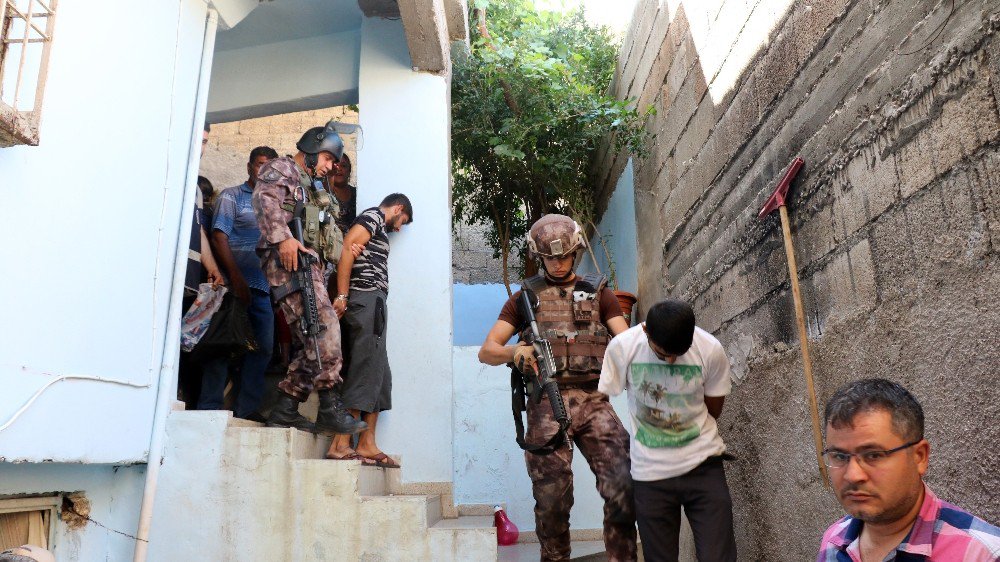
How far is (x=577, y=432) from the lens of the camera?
3486 millimetres

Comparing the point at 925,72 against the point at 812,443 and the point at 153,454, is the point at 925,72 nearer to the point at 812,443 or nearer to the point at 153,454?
the point at 812,443

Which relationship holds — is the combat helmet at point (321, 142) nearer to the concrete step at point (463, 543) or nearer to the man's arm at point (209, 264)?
the man's arm at point (209, 264)

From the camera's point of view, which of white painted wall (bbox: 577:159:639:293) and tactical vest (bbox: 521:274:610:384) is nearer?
tactical vest (bbox: 521:274:610:384)

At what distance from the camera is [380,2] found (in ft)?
17.2

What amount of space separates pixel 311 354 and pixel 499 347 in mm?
909

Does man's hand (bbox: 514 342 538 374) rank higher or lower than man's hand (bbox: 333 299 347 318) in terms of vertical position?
lower

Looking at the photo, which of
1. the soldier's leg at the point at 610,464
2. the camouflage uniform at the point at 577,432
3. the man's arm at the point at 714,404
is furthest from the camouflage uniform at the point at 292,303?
the man's arm at the point at 714,404

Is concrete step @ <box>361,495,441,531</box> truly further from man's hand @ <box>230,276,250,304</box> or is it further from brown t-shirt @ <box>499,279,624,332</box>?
man's hand @ <box>230,276,250,304</box>

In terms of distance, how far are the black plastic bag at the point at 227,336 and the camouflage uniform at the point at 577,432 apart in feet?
5.21

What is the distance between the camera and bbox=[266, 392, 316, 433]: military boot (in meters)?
3.69

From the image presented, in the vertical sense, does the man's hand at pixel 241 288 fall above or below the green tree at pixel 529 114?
below

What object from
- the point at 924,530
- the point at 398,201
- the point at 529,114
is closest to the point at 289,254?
the point at 398,201

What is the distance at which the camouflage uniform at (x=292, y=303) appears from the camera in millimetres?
3674

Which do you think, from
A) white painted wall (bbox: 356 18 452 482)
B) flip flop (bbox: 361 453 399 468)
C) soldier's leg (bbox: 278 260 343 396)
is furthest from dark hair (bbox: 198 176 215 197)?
flip flop (bbox: 361 453 399 468)
